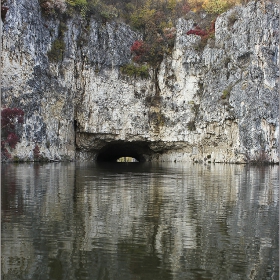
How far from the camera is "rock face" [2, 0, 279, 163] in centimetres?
4488

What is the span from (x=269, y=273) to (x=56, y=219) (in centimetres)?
601

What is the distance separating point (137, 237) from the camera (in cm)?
907

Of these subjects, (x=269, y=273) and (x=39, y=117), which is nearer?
(x=269, y=273)

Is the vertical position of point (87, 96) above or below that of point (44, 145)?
above

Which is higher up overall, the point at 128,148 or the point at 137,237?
the point at 128,148

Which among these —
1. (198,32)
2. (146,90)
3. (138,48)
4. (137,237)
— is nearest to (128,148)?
(146,90)

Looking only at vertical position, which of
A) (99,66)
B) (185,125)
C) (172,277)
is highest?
(99,66)

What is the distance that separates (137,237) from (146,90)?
156 feet

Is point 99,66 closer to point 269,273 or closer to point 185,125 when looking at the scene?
point 185,125

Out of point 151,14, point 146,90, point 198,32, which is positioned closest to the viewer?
point 146,90

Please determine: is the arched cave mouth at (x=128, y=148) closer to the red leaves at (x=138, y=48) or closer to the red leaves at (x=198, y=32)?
the red leaves at (x=138, y=48)

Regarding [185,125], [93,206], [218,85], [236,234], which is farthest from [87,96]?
[236,234]

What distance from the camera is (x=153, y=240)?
8875 millimetres

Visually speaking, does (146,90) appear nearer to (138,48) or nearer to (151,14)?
(138,48)
